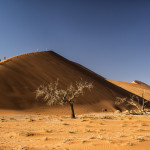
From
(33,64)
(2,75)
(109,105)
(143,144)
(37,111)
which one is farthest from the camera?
(33,64)

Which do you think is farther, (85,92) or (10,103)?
(85,92)

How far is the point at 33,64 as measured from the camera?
37656mm

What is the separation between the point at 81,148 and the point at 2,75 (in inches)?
1063

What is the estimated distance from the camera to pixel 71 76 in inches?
1556

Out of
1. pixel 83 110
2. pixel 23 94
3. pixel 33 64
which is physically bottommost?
pixel 83 110

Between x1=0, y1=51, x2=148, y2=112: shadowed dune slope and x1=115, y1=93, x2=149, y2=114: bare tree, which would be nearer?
x1=115, y1=93, x2=149, y2=114: bare tree

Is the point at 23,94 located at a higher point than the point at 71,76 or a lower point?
lower

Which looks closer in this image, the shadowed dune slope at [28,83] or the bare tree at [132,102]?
the bare tree at [132,102]

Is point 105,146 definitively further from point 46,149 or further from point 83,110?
point 83,110

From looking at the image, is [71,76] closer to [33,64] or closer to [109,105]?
[33,64]

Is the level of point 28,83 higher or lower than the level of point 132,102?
higher

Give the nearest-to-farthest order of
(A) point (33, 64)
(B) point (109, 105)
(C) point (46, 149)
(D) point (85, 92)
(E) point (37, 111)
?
1. (C) point (46, 149)
2. (E) point (37, 111)
3. (B) point (109, 105)
4. (D) point (85, 92)
5. (A) point (33, 64)

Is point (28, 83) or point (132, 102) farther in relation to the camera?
point (28, 83)

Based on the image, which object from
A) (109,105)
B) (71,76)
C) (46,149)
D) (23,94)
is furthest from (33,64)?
(46,149)
